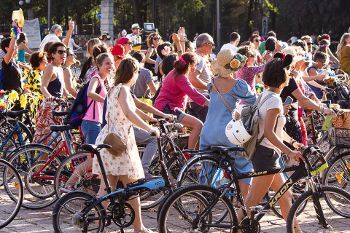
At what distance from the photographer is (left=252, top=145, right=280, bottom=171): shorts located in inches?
267

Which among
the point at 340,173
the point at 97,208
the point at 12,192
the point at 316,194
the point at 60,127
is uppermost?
the point at 60,127

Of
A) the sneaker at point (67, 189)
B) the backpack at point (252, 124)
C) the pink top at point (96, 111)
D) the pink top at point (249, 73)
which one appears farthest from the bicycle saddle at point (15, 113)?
the backpack at point (252, 124)

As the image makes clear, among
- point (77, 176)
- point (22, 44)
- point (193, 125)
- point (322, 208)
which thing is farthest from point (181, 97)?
point (22, 44)

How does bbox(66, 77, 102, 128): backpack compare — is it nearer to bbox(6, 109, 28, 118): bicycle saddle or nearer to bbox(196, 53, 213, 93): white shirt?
bbox(6, 109, 28, 118): bicycle saddle

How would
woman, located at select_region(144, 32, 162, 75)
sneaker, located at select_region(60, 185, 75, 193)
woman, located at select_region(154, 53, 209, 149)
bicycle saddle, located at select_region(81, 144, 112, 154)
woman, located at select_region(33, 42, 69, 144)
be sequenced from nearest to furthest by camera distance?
1. bicycle saddle, located at select_region(81, 144, 112, 154)
2. sneaker, located at select_region(60, 185, 75, 193)
3. woman, located at select_region(154, 53, 209, 149)
4. woman, located at select_region(33, 42, 69, 144)
5. woman, located at select_region(144, 32, 162, 75)

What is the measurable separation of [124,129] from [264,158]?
1341 millimetres

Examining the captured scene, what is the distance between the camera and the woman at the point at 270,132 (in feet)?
21.6

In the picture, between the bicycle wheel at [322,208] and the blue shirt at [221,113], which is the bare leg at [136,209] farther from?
the bicycle wheel at [322,208]

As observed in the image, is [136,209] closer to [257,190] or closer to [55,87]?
[257,190]

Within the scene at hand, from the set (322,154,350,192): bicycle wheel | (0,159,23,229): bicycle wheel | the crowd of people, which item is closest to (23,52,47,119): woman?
the crowd of people

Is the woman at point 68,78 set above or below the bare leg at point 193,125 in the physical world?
above

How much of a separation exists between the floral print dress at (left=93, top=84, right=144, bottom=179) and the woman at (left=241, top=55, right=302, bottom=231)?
3.82 ft

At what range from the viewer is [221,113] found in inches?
299

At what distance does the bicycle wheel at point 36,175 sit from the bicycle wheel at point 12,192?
0.27 metres
